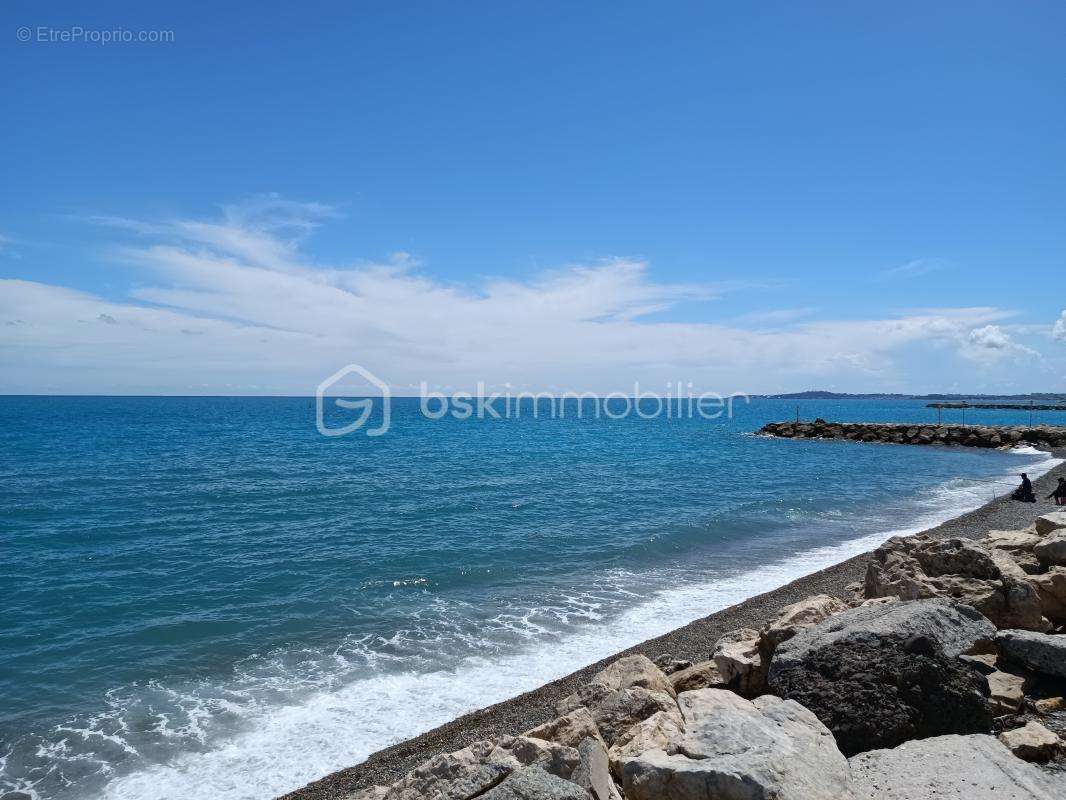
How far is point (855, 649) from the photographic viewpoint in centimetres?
655

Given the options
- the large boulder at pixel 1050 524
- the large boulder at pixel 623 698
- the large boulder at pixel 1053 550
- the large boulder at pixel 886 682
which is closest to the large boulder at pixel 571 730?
the large boulder at pixel 623 698

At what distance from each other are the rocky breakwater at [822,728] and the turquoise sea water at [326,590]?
5212 millimetres

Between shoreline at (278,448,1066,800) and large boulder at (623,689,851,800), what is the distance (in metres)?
5.20

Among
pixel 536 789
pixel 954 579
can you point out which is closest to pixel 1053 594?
pixel 954 579

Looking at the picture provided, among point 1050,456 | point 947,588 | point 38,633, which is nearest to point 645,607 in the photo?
point 947,588

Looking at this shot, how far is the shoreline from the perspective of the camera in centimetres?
945

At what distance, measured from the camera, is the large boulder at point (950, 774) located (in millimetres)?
5066

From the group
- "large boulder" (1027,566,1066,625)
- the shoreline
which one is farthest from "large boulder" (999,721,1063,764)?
the shoreline

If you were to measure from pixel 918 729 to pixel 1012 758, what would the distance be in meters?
0.75

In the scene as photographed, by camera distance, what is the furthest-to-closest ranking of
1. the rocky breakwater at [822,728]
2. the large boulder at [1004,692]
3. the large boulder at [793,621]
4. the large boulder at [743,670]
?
the large boulder at [793,621], the large boulder at [743,670], the large boulder at [1004,692], the rocky breakwater at [822,728]

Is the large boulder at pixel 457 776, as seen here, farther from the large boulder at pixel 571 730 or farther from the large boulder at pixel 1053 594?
the large boulder at pixel 1053 594

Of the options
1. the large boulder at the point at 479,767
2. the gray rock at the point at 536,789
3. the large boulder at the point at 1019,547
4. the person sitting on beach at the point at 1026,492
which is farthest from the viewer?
the person sitting on beach at the point at 1026,492

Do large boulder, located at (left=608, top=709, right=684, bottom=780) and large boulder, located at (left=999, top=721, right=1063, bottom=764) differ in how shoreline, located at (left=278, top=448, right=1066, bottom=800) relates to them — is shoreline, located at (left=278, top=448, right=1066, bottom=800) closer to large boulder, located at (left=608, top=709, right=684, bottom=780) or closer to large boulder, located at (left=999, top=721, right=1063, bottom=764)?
large boulder, located at (left=608, top=709, right=684, bottom=780)

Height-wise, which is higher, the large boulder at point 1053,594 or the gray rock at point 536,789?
the large boulder at point 1053,594
